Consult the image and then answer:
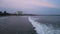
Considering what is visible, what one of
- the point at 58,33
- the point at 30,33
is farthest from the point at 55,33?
the point at 30,33

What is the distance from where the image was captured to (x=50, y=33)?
4.03 meters

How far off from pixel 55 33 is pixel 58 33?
9 centimetres

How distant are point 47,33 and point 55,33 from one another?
0.38 m

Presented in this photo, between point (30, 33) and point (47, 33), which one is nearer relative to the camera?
point (47, 33)

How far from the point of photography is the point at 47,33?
163 inches

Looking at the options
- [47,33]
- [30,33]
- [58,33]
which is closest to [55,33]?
[58,33]

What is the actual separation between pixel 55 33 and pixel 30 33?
154 cm

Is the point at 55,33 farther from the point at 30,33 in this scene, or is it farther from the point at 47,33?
the point at 30,33

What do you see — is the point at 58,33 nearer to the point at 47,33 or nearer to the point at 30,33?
the point at 47,33

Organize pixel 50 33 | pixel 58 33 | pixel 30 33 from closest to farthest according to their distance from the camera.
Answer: pixel 58 33, pixel 50 33, pixel 30 33

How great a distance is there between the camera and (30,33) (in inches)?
205

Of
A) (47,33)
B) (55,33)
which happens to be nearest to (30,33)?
(47,33)

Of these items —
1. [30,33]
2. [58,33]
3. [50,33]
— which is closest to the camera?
[58,33]

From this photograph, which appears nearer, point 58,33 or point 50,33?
point 58,33
